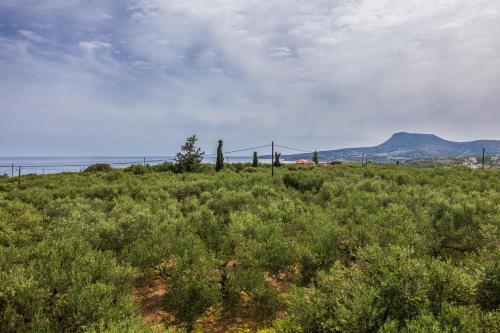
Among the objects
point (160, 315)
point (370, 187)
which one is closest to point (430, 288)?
point (160, 315)

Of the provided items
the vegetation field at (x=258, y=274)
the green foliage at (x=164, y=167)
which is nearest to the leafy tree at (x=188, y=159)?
the green foliage at (x=164, y=167)

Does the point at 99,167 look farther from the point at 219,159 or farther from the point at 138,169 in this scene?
the point at 219,159

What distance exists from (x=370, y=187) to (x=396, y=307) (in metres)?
16.0

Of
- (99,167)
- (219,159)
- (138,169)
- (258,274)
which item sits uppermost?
(219,159)

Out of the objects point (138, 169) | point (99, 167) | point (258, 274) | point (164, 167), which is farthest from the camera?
point (99, 167)

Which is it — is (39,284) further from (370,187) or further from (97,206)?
(370,187)

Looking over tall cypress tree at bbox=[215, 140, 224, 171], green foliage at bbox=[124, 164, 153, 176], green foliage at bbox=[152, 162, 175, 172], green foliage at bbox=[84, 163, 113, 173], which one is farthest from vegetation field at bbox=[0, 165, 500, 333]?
green foliage at bbox=[84, 163, 113, 173]

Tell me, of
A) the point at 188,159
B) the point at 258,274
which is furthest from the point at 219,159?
the point at 258,274

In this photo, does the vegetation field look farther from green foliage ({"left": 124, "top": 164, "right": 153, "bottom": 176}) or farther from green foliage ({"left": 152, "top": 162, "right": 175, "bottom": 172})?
green foliage ({"left": 152, "top": 162, "right": 175, "bottom": 172})

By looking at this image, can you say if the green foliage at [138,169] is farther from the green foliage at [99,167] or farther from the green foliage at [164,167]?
the green foliage at [99,167]

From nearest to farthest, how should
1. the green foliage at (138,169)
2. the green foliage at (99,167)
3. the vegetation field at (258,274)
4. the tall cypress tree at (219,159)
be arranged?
the vegetation field at (258,274), the green foliage at (138,169), the tall cypress tree at (219,159), the green foliage at (99,167)

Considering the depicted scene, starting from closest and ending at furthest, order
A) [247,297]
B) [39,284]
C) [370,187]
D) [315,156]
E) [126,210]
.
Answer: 1. [39,284]
2. [247,297]
3. [126,210]
4. [370,187]
5. [315,156]

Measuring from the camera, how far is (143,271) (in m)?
8.71

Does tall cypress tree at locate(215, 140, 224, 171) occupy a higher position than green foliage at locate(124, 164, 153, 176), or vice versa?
tall cypress tree at locate(215, 140, 224, 171)
